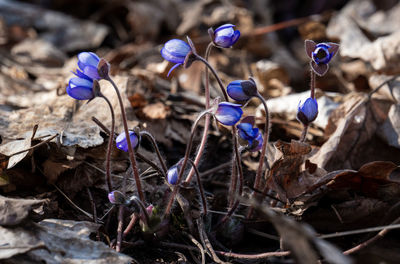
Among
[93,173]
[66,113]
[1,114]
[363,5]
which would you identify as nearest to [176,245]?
[93,173]

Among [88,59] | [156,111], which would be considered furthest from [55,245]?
[156,111]

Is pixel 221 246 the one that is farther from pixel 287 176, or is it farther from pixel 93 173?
pixel 93 173

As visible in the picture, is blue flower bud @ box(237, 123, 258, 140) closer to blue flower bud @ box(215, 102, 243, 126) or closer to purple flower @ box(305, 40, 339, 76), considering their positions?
blue flower bud @ box(215, 102, 243, 126)

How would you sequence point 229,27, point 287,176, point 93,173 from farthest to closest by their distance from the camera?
1. point 93,173
2. point 287,176
3. point 229,27

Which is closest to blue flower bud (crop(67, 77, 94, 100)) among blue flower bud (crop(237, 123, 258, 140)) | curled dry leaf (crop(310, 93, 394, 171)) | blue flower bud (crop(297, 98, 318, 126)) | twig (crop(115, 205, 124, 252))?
twig (crop(115, 205, 124, 252))

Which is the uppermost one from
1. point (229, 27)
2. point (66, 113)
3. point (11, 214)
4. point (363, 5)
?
point (363, 5)

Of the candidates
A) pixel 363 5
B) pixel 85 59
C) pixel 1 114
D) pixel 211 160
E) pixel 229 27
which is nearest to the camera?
pixel 85 59

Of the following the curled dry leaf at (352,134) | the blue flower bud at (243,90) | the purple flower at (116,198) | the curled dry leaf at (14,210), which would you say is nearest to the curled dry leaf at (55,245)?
the curled dry leaf at (14,210)
